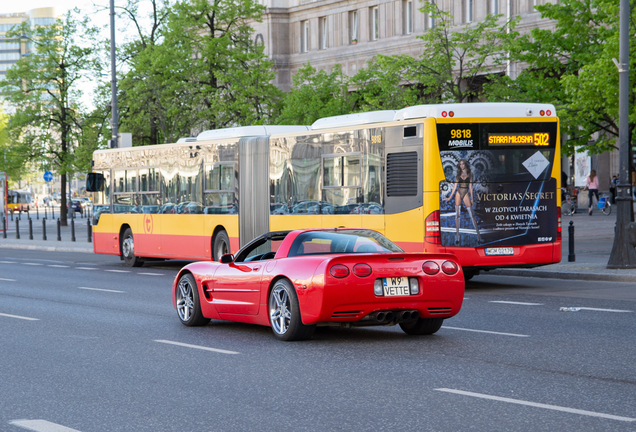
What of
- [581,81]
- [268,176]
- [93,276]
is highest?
[581,81]

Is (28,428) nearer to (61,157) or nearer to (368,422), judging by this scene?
(368,422)

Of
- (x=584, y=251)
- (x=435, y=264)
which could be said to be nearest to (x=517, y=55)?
(x=584, y=251)

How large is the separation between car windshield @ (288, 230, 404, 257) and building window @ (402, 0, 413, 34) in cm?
5038

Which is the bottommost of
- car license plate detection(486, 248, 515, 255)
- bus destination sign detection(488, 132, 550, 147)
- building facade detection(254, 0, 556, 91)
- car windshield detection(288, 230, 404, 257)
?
car license plate detection(486, 248, 515, 255)

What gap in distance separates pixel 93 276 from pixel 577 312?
465 inches

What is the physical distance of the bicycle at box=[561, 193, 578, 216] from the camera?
4220 cm

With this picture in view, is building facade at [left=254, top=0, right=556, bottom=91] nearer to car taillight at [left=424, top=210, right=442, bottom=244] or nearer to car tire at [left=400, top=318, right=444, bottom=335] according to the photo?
car taillight at [left=424, top=210, right=442, bottom=244]

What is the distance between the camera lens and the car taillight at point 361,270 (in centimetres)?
1006

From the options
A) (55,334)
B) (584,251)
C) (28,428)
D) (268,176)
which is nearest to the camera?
(28,428)

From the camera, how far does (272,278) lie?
10.6 metres

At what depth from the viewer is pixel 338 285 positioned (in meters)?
9.95

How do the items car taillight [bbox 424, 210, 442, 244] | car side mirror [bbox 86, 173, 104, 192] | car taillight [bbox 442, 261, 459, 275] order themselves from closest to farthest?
car taillight [bbox 442, 261, 459, 275], car taillight [bbox 424, 210, 442, 244], car side mirror [bbox 86, 173, 104, 192]

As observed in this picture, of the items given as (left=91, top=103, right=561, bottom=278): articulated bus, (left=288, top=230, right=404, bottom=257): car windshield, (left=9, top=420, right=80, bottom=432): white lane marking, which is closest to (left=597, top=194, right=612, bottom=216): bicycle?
(left=91, top=103, right=561, bottom=278): articulated bus

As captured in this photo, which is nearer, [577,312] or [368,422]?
[368,422]
